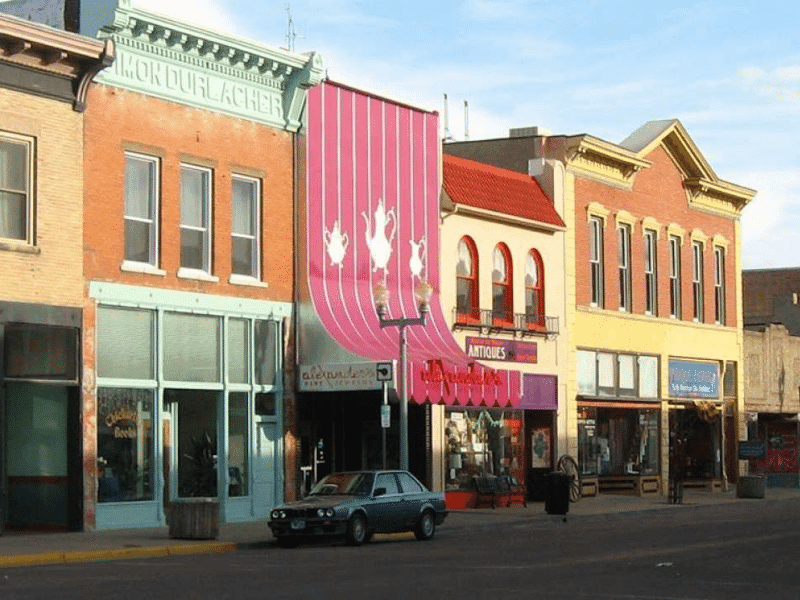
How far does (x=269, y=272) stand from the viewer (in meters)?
35.7

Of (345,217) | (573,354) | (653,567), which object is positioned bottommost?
(653,567)

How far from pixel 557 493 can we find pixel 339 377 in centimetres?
621

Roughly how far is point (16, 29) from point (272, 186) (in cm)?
822

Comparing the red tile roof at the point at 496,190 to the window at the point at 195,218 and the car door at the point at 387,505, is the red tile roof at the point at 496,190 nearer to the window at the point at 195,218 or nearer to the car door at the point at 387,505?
the window at the point at 195,218

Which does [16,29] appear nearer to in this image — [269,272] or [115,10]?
[115,10]

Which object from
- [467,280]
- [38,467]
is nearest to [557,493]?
[467,280]

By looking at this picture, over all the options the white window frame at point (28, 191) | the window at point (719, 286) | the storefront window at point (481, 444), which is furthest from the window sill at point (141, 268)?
the window at point (719, 286)

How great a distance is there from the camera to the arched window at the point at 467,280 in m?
41.6

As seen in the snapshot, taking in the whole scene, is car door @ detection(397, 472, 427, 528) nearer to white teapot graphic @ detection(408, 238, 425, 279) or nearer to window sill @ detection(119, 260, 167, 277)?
window sill @ detection(119, 260, 167, 277)

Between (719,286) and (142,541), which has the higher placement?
(719,286)

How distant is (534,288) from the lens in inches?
1768

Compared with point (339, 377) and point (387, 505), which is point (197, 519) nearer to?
point (387, 505)

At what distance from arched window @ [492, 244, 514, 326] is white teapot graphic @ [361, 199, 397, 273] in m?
4.94

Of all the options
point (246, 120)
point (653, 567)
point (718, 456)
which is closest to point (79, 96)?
point (246, 120)
